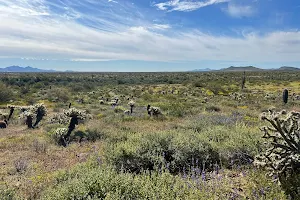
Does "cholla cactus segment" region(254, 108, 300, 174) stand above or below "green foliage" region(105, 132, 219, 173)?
above

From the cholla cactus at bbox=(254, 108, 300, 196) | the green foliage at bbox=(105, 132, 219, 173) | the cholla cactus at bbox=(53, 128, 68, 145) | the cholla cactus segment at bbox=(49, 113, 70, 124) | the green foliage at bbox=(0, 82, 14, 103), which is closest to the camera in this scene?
the cholla cactus at bbox=(254, 108, 300, 196)

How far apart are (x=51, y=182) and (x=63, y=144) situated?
4.24 meters

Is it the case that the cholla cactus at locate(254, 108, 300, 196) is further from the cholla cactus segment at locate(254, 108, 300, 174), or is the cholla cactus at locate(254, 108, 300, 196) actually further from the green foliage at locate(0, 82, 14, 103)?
the green foliage at locate(0, 82, 14, 103)

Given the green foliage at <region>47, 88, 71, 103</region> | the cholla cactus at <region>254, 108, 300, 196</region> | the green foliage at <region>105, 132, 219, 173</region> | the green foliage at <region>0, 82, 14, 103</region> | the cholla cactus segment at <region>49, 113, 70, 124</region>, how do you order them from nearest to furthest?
the cholla cactus at <region>254, 108, 300, 196</region> → the green foliage at <region>105, 132, 219, 173</region> → the cholla cactus segment at <region>49, 113, 70, 124</region> → the green foliage at <region>0, 82, 14, 103</region> → the green foliage at <region>47, 88, 71, 103</region>

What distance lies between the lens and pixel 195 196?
3.44 meters

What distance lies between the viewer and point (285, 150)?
3955 millimetres

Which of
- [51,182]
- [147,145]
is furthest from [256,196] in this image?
[51,182]

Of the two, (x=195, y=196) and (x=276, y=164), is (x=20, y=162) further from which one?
(x=276, y=164)

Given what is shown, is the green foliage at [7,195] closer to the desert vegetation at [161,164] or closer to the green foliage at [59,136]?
the desert vegetation at [161,164]

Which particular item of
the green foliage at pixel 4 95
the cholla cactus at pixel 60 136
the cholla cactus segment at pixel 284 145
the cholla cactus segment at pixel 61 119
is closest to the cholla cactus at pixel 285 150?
the cholla cactus segment at pixel 284 145

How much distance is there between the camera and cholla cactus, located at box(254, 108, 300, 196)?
3766 mm

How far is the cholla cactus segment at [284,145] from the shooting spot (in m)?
3.77

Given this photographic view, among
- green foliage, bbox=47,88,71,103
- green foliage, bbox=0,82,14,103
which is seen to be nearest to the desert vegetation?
green foliage, bbox=47,88,71,103

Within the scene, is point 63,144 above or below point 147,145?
below
